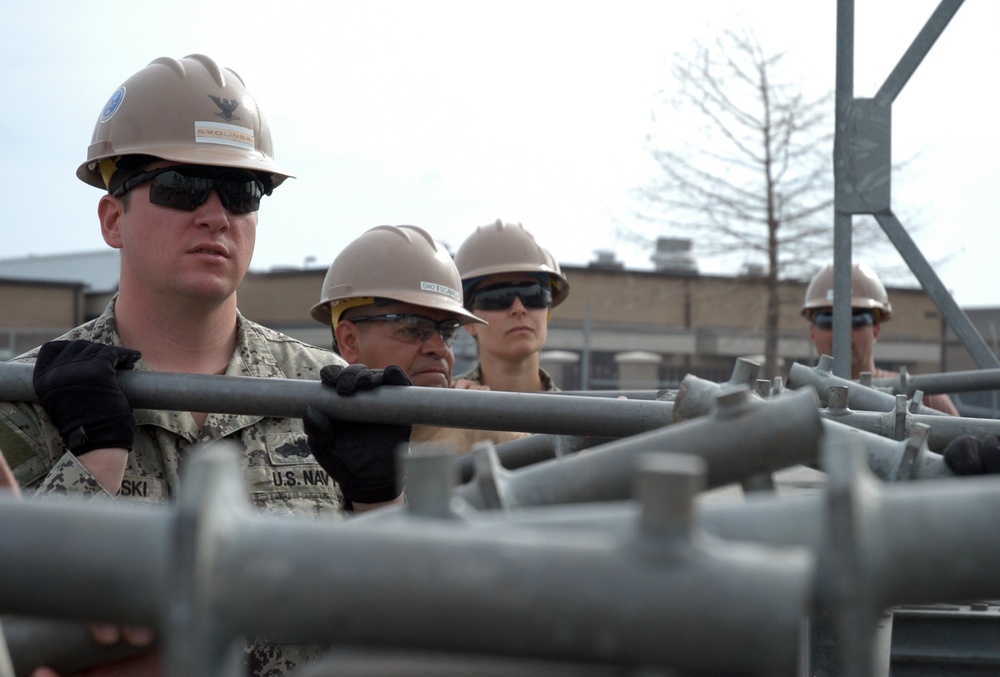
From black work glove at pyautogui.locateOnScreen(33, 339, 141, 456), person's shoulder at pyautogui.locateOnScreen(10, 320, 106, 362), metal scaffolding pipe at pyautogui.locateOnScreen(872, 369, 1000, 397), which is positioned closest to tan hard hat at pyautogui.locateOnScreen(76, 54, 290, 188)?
person's shoulder at pyautogui.locateOnScreen(10, 320, 106, 362)

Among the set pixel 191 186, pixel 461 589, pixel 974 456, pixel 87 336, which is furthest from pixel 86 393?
pixel 461 589

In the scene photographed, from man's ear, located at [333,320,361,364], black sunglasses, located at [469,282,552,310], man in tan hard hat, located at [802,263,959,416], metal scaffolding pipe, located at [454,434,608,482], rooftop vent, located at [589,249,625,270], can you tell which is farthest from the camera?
rooftop vent, located at [589,249,625,270]

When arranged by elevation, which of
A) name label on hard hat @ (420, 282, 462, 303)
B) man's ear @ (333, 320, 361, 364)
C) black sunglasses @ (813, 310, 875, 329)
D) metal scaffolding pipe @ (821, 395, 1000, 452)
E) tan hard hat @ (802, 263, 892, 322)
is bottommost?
metal scaffolding pipe @ (821, 395, 1000, 452)

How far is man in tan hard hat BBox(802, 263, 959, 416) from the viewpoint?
316 inches

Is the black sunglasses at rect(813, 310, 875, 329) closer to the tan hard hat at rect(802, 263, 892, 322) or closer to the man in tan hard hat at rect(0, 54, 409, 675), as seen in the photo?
the tan hard hat at rect(802, 263, 892, 322)

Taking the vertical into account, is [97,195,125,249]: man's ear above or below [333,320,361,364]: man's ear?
above

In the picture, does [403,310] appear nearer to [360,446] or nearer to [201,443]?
[201,443]

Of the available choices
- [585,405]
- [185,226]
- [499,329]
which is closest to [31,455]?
[185,226]

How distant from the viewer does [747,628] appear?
0.69 m

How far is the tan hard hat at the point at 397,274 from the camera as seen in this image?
15.0 ft

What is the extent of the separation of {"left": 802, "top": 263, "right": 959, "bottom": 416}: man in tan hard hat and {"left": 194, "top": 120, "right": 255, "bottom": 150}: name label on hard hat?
513cm

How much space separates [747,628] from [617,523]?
0.17 metres

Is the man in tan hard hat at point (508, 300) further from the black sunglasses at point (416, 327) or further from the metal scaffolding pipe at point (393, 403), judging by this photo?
the metal scaffolding pipe at point (393, 403)

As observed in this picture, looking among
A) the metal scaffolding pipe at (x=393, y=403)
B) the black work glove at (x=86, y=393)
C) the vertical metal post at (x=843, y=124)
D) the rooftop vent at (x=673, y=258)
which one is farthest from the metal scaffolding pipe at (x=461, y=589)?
the rooftop vent at (x=673, y=258)
